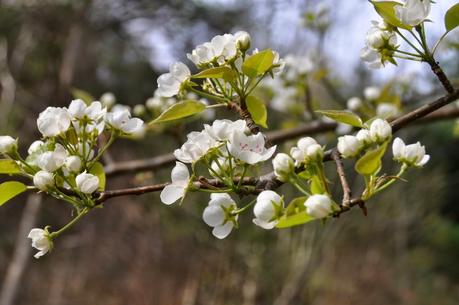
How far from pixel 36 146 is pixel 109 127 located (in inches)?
4.2

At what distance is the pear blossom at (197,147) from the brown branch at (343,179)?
0.14 meters

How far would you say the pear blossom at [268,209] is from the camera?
19.4 inches

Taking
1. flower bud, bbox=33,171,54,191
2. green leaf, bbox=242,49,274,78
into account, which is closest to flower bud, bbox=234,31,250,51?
green leaf, bbox=242,49,274,78

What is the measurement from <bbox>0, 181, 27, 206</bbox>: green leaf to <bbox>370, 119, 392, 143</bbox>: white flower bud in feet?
1.41

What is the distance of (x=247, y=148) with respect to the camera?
0.54m

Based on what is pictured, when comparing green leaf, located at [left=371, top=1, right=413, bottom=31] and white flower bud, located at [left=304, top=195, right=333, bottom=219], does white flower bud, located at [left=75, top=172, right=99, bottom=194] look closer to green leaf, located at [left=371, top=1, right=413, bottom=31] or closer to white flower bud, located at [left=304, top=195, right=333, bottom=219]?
white flower bud, located at [left=304, top=195, right=333, bottom=219]

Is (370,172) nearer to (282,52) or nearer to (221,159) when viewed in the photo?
(221,159)

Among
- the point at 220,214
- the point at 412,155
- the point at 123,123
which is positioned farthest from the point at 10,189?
the point at 412,155

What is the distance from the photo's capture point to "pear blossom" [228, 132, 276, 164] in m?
0.53

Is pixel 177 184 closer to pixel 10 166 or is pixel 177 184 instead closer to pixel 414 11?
pixel 10 166

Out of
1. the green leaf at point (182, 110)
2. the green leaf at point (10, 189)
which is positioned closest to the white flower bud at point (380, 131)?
the green leaf at point (182, 110)

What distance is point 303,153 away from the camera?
0.52 meters

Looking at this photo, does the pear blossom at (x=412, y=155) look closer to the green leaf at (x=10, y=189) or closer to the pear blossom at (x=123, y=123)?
the pear blossom at (x=123, y=123)

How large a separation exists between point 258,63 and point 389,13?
167mm
